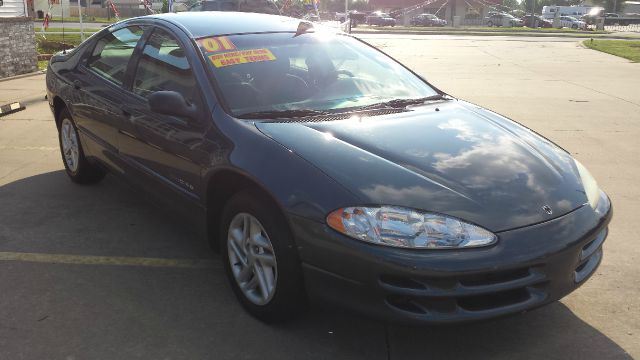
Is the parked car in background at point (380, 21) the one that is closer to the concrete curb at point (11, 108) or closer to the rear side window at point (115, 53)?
the concrete curb at point (11, 108)

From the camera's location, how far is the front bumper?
2.50 meters

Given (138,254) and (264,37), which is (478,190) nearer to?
(264,37)

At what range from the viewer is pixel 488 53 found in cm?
2080

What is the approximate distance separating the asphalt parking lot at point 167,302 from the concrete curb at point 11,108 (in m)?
2.52

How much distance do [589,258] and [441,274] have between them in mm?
983

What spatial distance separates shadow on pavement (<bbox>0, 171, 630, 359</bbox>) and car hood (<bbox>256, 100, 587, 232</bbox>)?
1.80ft

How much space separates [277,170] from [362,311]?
787 millimetres

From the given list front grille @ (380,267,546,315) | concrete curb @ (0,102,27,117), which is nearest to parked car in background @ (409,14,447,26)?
concrete curb @ (0,102,27,117)

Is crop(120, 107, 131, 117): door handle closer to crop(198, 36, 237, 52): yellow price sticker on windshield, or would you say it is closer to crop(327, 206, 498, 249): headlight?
crop(198, 36, 237, 52): yellow price sticker on windshield

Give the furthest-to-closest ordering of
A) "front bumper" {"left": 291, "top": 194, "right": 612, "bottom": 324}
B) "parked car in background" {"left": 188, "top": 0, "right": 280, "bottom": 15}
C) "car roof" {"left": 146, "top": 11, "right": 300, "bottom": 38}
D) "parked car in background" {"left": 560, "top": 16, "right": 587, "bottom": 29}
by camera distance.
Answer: "parked car in background" {"left": 560, "top": 16, "right": 587, "bottom": 29} → "parked car in background" {"left": 188, "top": 0, "right": 280, "bottom": 15} → "car roof" {"left": 146, "top": 11, "right": 300, "bottom": 38} → "front bumper" {"left": 291, "top": 194, "right": 612, "bottom": 324}

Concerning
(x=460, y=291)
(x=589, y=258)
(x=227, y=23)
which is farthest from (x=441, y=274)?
(x=227, y=23)

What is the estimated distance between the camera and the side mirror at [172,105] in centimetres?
341

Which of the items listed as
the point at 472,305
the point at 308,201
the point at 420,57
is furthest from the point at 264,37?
the point at 420,57

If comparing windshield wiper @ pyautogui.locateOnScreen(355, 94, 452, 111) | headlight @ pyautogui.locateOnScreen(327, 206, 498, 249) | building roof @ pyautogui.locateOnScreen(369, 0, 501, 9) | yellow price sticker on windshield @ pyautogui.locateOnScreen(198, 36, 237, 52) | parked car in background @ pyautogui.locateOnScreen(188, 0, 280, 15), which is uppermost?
building roof @ pyautogui.locateOnScreen(369, 0, 501, 9)
